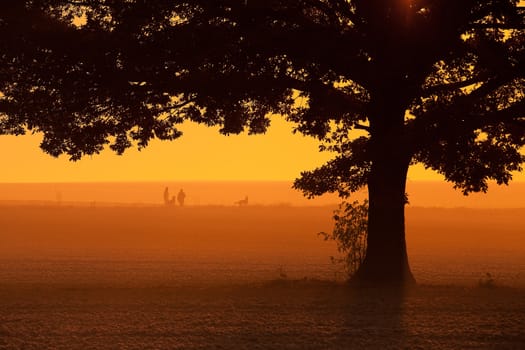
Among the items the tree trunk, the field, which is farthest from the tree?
the field

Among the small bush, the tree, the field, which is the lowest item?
the field

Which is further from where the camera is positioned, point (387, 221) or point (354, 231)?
point (354, 231)

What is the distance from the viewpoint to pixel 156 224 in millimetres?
60281

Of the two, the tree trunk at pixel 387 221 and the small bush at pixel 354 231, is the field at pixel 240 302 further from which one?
the small bush at pixel 354 231

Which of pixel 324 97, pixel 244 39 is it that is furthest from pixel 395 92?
pixel 244 39

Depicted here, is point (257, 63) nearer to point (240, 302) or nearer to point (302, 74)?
point (302, 74)

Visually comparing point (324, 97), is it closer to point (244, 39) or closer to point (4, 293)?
point (244, 39)

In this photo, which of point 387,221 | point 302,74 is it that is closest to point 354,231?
point 387,221

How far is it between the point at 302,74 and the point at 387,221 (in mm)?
4747

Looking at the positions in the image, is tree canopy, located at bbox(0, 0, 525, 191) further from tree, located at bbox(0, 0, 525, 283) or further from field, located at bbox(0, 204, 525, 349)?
field, located at bbox(0, 204, 525, 349)

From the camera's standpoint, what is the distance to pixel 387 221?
19891 mm

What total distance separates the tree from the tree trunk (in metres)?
0.03

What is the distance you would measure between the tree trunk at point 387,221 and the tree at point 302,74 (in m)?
0.03

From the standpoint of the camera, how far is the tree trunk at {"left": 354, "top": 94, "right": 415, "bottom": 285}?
1986 centimetres
